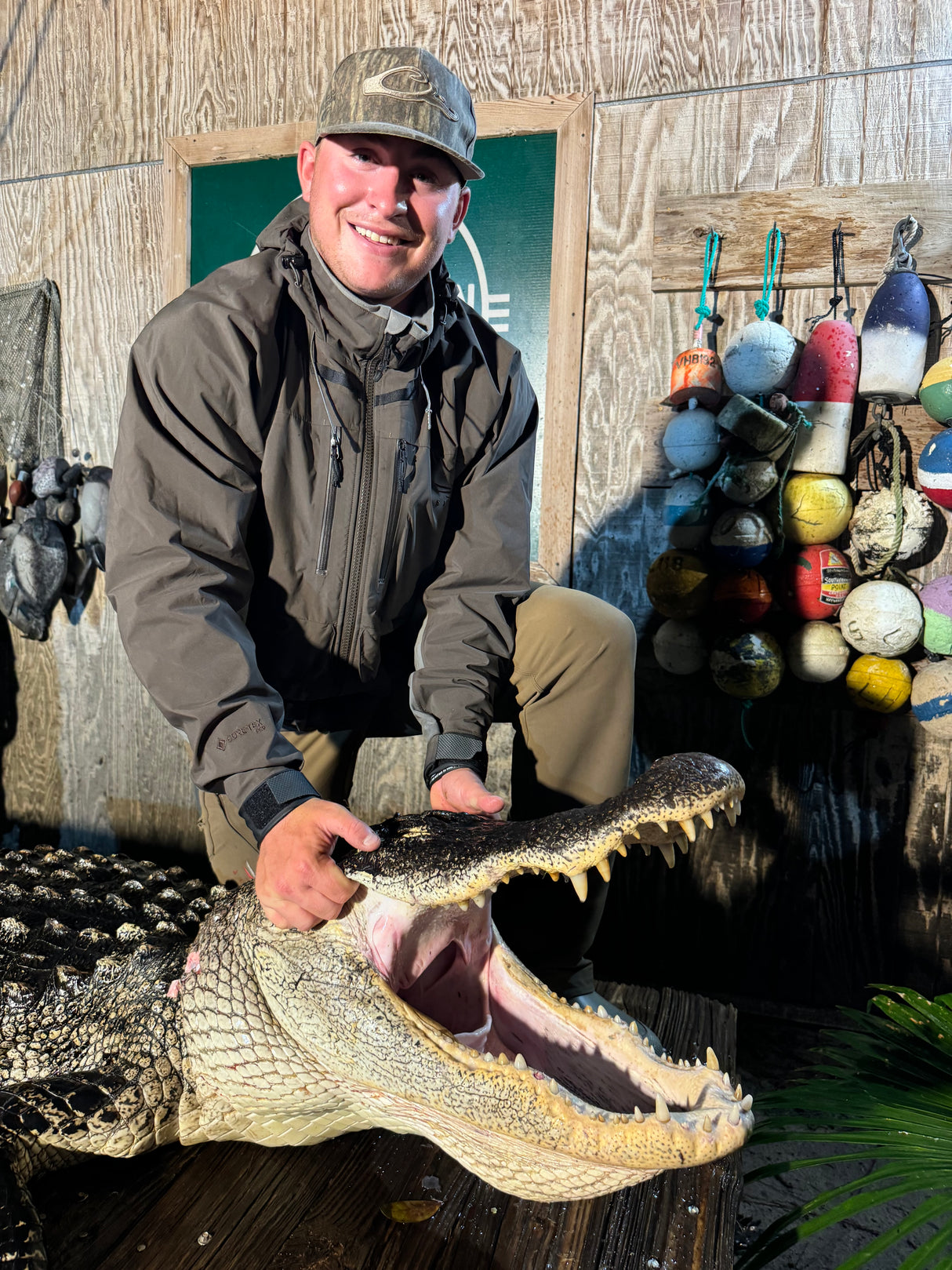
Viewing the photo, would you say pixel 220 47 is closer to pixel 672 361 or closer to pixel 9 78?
pixel 9 78

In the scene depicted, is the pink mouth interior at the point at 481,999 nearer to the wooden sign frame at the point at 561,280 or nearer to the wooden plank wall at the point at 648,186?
the wooden plank wall at the point at 648,186

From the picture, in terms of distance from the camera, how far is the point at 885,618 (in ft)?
7.38

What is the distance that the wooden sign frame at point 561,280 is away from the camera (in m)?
2.64

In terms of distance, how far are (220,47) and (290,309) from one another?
1936mm

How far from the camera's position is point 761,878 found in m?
2.64

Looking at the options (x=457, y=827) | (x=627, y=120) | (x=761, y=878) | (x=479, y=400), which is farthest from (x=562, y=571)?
(x=457, y=827)

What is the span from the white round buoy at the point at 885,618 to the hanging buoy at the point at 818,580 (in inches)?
2.2

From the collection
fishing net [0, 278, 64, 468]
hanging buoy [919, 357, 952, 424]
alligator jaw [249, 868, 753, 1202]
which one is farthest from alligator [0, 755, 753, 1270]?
fishing net [0, 278, 64, 468]

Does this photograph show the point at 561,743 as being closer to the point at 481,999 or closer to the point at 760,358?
the point at 481,999

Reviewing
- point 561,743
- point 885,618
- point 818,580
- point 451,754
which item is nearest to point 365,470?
point 451,754

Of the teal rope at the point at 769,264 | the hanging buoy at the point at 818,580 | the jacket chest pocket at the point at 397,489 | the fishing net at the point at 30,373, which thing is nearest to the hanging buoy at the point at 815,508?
the hanging buoy at the point at 818,580

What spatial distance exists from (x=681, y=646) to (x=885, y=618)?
534 millimetres

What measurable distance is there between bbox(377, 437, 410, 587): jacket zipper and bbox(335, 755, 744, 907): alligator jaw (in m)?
0.71

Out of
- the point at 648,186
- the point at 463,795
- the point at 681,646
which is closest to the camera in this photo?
the point at 463,795
